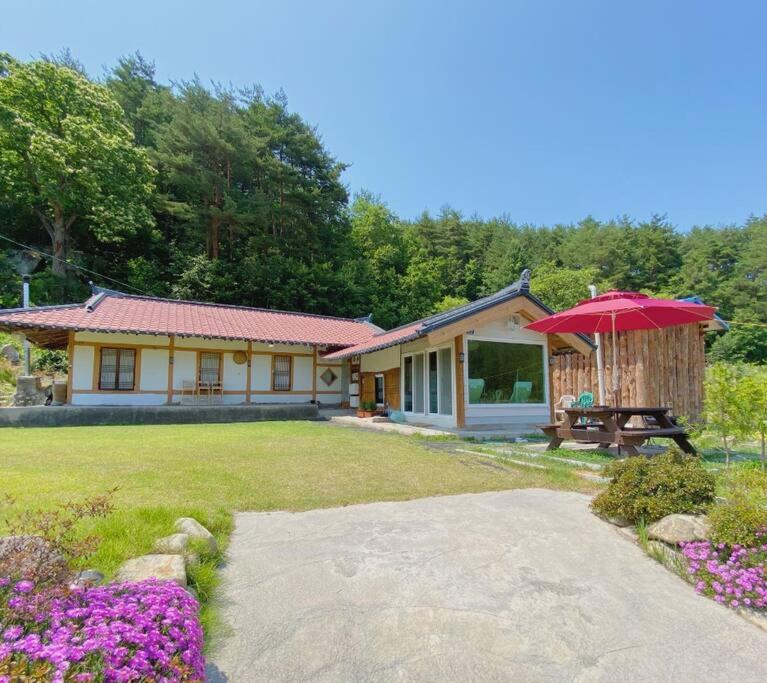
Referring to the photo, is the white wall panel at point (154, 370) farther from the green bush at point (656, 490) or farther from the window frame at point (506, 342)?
the green bush at point (656, 490)

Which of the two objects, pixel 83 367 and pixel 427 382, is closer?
pixel 427 382

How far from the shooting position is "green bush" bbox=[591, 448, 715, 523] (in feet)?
11.5

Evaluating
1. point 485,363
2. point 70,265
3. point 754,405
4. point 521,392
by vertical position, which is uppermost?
point 70,265

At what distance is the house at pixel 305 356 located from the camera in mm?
10945

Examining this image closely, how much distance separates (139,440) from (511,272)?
29.5 metres

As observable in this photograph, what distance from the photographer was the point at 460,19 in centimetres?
1000

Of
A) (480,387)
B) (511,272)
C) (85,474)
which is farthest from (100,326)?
(511,272)

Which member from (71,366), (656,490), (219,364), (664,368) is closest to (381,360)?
(219,364)

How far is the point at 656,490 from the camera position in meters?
3.63

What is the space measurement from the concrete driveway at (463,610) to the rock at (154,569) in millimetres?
323

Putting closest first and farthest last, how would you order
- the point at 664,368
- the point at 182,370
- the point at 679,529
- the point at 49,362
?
the point at 679,529
the point at 664,368
the point at 182,370
the point at 49,362

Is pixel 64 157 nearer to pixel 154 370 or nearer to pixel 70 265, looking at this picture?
pixel 70 265

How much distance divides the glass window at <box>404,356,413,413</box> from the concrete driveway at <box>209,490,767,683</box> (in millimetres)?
8850

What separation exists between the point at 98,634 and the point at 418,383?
1096 centimetres
